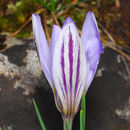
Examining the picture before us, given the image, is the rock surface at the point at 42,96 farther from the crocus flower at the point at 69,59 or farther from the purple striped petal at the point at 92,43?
the purple striped petal at the point at 92,43

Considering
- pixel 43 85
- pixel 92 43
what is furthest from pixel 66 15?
pixel 92 43

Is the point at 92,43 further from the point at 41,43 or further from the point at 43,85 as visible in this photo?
the point at 43,85

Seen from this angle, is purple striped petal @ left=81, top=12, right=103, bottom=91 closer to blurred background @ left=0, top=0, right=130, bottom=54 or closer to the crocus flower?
the crocus flower

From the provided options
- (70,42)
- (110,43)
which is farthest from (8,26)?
(70,42)

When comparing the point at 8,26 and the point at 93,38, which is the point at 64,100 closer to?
the point at 93,38

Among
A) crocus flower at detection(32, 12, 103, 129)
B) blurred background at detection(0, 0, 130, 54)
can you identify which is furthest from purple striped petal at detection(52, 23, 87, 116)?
blurred background at detection(0, 0, 130, 54)

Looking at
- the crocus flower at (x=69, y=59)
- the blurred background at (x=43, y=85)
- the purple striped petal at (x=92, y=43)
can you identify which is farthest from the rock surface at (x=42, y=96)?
the purple striped petal at (x=92, y=43)

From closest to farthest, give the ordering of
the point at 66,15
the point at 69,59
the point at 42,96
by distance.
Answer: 1. the point at 69,59
2. the point at 42,96
3. the point at 66,15
